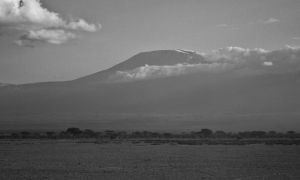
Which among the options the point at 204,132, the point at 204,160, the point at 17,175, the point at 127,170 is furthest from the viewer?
the point at 204,132

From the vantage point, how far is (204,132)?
96.5 meters

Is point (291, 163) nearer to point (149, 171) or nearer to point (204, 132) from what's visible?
point (149, 171)

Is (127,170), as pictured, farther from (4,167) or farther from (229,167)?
(4,167)

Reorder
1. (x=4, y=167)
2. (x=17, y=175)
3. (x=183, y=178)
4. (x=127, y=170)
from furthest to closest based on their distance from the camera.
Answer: (x=4, y=167) → (x=127, y=170) → (x=17, y=175) → (x=183, y=178)

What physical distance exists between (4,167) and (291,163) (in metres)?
16.7

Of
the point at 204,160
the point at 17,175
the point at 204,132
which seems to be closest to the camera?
the point at 17,175

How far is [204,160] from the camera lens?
31.0m

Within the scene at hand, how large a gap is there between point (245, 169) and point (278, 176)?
123 inches

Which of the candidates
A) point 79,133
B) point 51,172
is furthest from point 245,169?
point 79,133

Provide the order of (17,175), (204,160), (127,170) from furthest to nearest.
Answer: (204,160), (127,170), (17,175)

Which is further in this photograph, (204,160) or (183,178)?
(204,160)

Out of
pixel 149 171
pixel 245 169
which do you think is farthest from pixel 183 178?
pixel 245 169

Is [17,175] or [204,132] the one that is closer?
[17,175]

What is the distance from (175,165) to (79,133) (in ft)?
245
